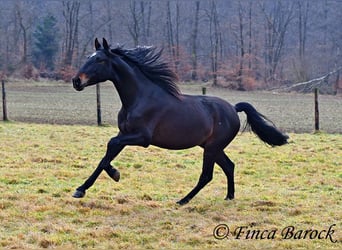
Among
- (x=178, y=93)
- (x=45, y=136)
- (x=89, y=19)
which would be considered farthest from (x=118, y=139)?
(x=89, y=19)

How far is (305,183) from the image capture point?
7324 mm

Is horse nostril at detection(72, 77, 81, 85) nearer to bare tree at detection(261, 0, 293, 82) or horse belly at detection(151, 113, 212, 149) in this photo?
horse belly at detection(151, 113, 212, 149)

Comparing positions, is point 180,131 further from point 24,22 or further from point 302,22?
point 302,22

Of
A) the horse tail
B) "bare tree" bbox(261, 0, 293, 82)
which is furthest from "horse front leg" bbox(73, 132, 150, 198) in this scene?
"bare tree" bbox(261, 0, 293, 82)

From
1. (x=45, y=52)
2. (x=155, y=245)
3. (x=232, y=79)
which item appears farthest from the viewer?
(x=45, y=52)

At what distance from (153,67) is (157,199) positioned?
5.27 ft

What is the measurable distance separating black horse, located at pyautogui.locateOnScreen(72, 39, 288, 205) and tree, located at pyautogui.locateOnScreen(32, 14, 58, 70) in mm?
45277

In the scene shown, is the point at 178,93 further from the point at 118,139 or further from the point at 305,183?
the point at 305,183

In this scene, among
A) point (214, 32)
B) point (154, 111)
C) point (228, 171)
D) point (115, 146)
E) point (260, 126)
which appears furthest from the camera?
point (214, 32)

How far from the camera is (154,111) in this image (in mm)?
5832

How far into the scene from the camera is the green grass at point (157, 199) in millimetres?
4512

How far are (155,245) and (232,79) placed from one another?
3827cm

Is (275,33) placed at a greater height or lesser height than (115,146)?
greater

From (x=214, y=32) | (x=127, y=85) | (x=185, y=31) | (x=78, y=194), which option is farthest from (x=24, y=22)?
(x=78, y=194)
